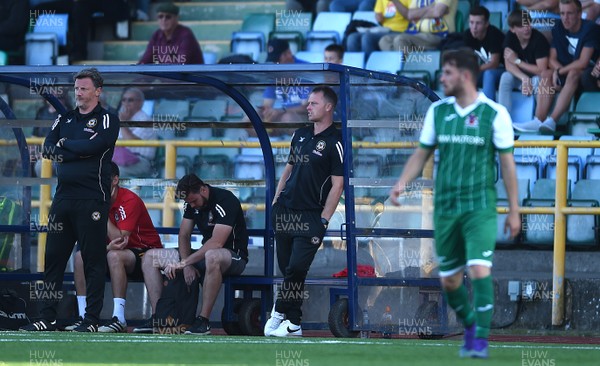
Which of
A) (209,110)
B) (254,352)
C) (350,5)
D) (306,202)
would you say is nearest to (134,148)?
(209,110)

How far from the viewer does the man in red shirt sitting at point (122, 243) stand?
11.7m

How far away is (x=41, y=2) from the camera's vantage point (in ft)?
60.0

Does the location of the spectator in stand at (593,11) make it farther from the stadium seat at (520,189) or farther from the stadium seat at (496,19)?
the stadium seat at (520,189)

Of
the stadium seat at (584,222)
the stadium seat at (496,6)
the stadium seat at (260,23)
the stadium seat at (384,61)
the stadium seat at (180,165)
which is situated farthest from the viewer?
the stadium seat at (260,23)

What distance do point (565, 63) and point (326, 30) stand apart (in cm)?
363

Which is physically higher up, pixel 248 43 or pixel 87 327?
pixel 248 43

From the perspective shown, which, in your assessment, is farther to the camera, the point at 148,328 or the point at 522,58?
the point at 522,58

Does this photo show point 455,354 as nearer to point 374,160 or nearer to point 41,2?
point 374,160

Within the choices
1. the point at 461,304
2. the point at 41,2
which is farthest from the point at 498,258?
the point at 41,2

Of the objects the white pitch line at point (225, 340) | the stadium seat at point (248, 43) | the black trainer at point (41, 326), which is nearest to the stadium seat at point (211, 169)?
the black trainer at point (41, 326)

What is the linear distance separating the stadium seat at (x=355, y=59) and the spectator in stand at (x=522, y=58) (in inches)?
73.1

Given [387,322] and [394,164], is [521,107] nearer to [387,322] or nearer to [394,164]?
[394,164]

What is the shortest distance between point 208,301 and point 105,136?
1.78 metres

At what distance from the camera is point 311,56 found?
16.4 m
